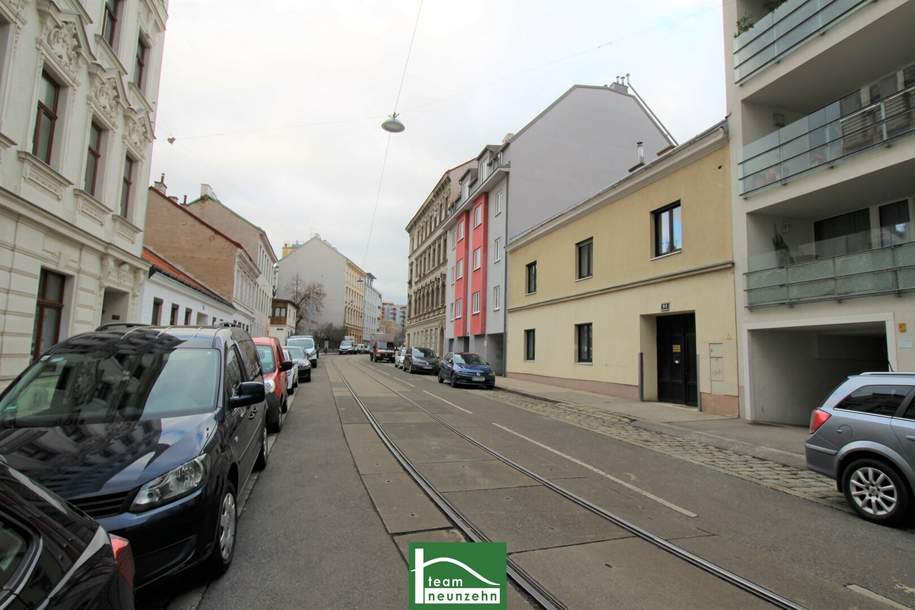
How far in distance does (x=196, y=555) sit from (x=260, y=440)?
3197mm

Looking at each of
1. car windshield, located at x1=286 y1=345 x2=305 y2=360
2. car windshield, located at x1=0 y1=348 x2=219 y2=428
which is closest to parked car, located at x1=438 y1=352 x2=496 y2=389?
car windshield, located at x1=286 y1=345 x2=305 y2=360

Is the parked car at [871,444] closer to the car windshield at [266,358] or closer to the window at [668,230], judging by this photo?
the car windshield at [266,358]

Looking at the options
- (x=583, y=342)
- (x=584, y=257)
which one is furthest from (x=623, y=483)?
(x=584, y=257)

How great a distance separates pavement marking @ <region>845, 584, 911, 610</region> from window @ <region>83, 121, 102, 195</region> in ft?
51.3

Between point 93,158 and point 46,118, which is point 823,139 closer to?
point 46,118

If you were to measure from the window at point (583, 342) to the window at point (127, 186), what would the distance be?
53.2 ft

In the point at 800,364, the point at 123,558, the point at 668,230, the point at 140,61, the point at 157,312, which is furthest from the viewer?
the point at 157,312

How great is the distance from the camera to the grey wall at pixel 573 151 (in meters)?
28.3

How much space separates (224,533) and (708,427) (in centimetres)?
1031

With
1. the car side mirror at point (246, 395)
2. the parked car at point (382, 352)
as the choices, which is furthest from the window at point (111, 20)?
the parked car at point (382, 352)

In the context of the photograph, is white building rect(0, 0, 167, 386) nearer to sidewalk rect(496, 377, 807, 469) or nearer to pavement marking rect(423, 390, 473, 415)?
pavement marking rect(423, 390, 473, 415)

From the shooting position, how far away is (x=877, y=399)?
5.63 meters

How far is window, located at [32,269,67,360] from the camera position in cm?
1037

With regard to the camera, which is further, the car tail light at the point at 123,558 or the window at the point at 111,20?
the window at the point at 111,20
